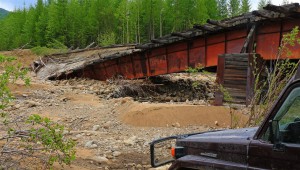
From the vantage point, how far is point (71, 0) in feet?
234

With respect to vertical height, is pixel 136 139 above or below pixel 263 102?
below

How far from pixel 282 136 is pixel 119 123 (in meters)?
9.00

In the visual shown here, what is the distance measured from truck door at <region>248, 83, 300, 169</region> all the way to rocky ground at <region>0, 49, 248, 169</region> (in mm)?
4302

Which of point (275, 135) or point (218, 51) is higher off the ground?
point (218, 51)

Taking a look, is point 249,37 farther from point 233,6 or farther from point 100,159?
point 233,6

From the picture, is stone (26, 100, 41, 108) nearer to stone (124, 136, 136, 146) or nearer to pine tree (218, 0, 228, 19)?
stone (124, 136, 136, 146)

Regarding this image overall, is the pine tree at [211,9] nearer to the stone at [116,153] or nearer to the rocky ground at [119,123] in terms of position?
the rocky ground at [119,123]

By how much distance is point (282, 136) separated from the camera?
3.29 m

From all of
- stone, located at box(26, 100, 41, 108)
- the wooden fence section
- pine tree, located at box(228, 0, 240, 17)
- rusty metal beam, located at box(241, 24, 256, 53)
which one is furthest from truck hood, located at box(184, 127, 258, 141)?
pine tree, located at box(228, 0, 240, 17)

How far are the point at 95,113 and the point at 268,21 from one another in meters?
7.42

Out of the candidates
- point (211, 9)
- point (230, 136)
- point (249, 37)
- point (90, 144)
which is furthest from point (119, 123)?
point (211, 9)

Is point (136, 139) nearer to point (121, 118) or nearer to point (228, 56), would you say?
point (121, 118)

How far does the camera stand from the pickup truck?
128 inches

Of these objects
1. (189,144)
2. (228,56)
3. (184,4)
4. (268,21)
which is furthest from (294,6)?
(184,4)
